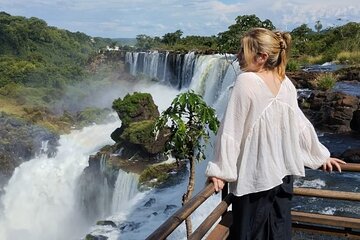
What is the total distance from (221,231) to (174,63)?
20149mm

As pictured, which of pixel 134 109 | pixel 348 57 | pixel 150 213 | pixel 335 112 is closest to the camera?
pixel 150 213

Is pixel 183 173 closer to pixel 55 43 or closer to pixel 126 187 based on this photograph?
pixel 126 187

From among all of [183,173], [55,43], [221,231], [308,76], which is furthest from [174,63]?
[55,43]

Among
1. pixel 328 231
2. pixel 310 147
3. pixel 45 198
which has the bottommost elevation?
pixel 45 198

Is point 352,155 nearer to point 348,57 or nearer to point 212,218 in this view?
point 212,218

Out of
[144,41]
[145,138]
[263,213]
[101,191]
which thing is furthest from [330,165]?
[144,41]

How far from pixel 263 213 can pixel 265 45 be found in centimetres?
73

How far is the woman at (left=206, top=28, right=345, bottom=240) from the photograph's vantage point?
1713 millimetres

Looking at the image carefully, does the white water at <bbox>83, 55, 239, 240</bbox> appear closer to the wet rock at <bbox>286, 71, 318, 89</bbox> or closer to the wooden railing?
the wet rock at <bbox>286, 71, 318, 89</bbox>

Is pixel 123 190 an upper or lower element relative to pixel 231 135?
lower

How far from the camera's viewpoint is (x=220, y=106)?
14.8m

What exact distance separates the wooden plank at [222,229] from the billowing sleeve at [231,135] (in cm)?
35

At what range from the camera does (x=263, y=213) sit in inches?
73.4

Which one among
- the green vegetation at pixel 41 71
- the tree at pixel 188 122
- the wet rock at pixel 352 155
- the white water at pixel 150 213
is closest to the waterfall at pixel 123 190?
the white water at pixel 150 213
